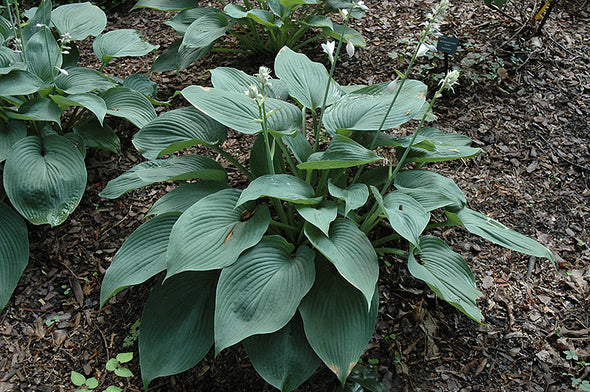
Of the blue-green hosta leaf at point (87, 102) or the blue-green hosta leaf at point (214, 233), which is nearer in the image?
the blue-green hosta leaf at point (214, 233)

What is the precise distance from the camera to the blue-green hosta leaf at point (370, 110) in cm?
248

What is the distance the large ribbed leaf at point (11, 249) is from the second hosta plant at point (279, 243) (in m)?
0.51

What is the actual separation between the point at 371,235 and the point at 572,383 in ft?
4.03

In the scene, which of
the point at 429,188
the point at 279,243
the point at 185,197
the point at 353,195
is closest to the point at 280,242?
the point at 279,243

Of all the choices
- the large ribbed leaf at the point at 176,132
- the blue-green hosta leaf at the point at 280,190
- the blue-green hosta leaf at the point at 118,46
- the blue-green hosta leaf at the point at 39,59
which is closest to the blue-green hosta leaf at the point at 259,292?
the blue-green hosta leaf at the point at 280,190

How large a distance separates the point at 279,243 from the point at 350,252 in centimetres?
34

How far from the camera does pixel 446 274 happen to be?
229cm

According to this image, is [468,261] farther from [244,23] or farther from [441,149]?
[244,23]

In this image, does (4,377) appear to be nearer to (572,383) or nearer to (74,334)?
(74,334)

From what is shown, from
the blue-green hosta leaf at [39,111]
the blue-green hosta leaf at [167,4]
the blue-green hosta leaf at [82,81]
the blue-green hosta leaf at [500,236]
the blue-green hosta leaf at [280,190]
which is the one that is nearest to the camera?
the blue-green hosta leaf at [280,190]

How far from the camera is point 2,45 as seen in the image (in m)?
2.97

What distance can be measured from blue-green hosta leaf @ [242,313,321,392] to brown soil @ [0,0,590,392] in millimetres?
228

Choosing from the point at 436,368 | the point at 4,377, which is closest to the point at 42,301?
the point at 4,377

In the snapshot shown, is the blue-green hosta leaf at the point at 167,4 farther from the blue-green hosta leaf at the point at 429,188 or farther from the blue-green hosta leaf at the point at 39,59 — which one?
the blue-green hosta leaf at the point at 429,188
